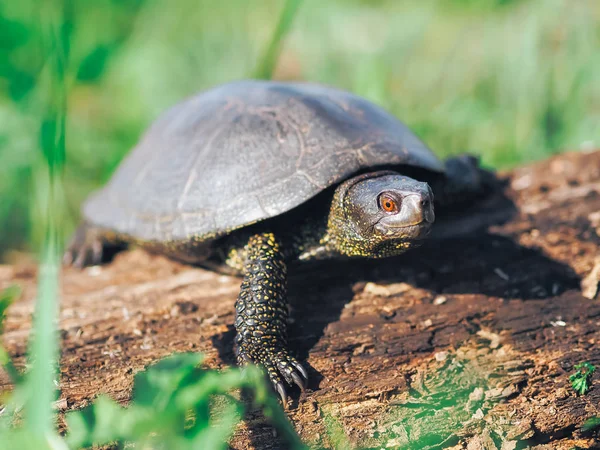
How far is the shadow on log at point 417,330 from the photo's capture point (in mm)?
2559

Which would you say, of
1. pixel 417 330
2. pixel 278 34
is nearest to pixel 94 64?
pixel 278 34

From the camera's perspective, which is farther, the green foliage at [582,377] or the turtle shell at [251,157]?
the turtle shell at [251,157]

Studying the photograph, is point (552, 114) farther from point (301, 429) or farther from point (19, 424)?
point (19, 424)

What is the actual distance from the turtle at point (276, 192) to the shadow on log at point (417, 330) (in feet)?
0.74

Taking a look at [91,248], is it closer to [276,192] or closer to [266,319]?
[276,192]

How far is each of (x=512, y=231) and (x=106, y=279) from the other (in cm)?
318

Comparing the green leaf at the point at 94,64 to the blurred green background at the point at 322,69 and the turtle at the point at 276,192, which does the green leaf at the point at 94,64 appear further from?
the turtle at the point at 276,192

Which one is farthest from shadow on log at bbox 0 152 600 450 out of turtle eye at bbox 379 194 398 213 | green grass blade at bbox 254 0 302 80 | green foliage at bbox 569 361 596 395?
green grass blade at bbox 254 0 302 80

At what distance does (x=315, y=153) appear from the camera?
3.39 m

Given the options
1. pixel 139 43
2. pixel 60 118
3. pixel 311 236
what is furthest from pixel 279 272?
pixel 139 43

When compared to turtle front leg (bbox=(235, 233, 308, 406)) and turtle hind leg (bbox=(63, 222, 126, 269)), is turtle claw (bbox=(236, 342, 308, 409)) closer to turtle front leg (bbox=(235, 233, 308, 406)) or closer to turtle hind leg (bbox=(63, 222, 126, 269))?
turtle front leg (bbox=(235, 233, 308, 406))

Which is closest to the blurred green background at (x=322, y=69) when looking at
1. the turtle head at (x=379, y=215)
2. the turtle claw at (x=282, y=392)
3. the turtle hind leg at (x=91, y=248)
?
the turtle hind leg at (x=91, y=248)

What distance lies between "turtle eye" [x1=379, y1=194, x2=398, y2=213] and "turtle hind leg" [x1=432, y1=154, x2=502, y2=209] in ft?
3.45

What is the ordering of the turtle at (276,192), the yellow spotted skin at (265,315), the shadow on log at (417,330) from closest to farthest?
the shadow on log at (417,330) → the yellow spotted skin at (265,315) → the turtle at (276,192)
